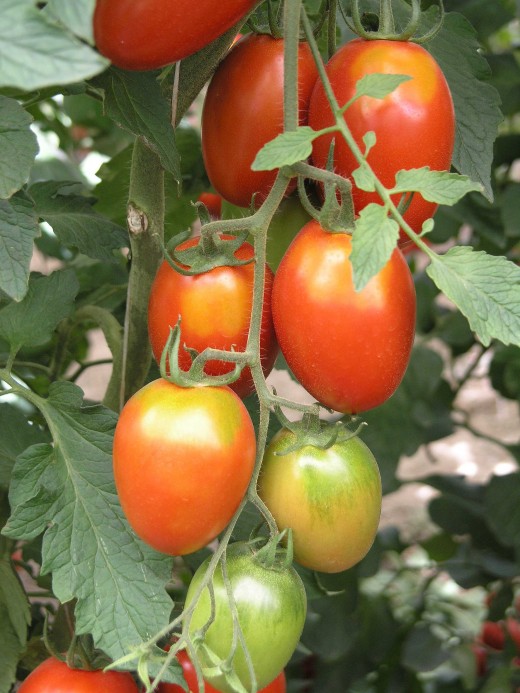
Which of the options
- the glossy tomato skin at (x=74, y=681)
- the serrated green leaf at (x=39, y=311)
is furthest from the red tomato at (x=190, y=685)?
the serrated green leaf at (x=39, y=311)

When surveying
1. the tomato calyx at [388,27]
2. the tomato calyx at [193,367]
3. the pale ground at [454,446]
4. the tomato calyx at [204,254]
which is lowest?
the pale ground at [454,446]

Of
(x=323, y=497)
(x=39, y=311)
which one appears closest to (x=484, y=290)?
(x=323, y=497)

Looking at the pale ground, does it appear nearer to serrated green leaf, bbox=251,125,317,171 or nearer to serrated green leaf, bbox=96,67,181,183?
serrated green leaf, bbox=96,67,181,183

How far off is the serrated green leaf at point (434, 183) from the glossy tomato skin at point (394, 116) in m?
0.07

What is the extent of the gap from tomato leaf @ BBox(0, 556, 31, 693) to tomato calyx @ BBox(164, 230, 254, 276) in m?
0.37

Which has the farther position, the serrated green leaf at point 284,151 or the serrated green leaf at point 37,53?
the serrated green leaf at point 284,151

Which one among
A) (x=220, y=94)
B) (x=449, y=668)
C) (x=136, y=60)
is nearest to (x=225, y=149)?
(x=220, y=94)

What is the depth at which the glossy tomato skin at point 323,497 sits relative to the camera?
0.59 metres

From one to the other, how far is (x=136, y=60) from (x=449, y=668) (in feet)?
3.96

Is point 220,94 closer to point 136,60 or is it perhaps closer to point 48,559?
point 136,60

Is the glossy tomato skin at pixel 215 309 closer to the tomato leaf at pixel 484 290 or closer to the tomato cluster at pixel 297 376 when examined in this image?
the tomato cluster at pixel 297 376

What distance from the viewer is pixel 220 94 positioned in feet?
2.28

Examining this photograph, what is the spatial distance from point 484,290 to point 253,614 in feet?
0.78

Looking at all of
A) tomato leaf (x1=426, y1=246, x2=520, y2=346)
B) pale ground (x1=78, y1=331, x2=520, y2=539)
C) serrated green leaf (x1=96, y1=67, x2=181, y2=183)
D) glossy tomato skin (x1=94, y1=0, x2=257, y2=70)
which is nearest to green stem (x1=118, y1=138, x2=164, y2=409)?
serrated green leaf (x1=96, y1=67, x2=181, y2=183)
